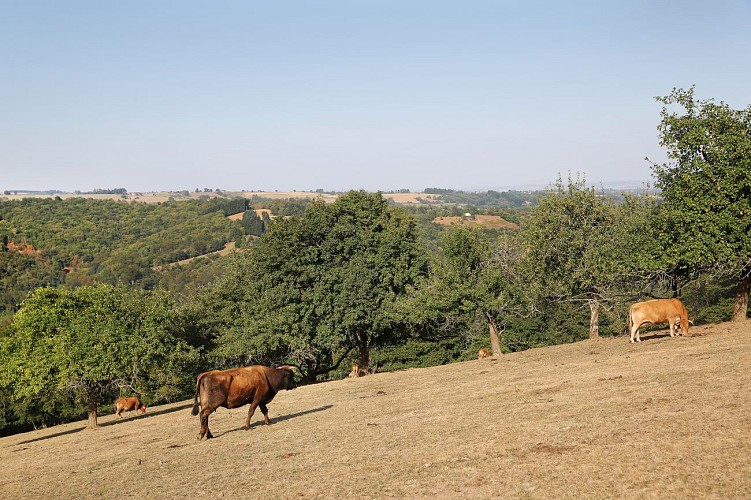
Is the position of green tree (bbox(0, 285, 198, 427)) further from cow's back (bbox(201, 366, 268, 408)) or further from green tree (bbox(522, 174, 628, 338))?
green tree (bbox(522, 174, 628, 338))

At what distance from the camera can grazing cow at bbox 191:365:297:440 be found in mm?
19406

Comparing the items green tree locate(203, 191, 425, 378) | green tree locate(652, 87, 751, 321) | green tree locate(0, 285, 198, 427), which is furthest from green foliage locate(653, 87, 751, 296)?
green tree locate(0, 285, 198, 427)

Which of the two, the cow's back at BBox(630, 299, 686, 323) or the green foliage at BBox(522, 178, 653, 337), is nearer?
the cow's back at BBox(630, 299, 686, 323)

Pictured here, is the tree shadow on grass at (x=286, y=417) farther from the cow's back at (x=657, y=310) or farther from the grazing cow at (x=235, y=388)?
the cow's back at (x=657, y=310)

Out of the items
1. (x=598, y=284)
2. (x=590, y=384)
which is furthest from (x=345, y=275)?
(x=590, y=384)

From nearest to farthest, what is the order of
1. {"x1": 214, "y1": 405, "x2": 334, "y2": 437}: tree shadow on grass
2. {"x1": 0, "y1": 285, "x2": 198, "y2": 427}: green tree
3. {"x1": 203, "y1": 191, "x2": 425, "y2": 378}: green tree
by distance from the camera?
1. {"x1": 214, "y1": 405, "x2": 334, "y2": 437}: tree shadow on grass
2. {"x1": 0, "y1": 285, "x2": 198, "y2": 427}: green tree
3. {"x1": 203, "y1": 191, "x2": 425, "y2": 378}: green tree

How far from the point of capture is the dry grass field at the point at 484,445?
10.2 metres

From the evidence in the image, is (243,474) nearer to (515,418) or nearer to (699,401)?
(515,418)

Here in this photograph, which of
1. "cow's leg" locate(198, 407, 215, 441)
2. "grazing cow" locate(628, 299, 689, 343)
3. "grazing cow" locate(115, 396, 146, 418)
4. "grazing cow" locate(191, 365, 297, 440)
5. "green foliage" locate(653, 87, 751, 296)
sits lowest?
"grazing cow" locate(115, 396, 146, 418)

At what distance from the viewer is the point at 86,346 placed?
3469cm

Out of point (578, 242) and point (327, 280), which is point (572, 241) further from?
point (327, 280)

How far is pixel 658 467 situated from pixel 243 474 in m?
8.72

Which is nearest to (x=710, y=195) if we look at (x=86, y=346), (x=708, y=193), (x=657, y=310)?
(x=708, y=193)

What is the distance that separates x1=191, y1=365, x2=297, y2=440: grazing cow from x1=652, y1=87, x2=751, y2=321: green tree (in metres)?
20.9
